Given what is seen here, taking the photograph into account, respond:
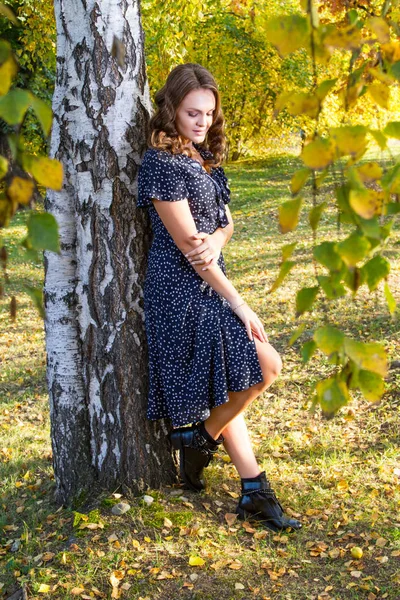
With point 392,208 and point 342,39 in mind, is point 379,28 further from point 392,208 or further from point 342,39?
point 392,208

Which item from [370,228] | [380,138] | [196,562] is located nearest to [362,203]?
[370,228]

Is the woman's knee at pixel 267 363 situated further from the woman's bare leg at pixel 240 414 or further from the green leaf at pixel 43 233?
the green leaf at pixel 43 233

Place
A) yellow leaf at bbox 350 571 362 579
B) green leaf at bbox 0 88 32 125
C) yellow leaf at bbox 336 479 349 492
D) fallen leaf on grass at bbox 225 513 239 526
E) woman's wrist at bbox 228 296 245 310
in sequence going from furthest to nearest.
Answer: yellow leaf at bbox 336 479 349 492 < fallen leaf on grass at bbox 225 513 239 526 < woman's wrist at bbox 228 296 245 310 < yellow leaf at bbox 350 571 362 579 < green leaf at bbox 0 88 32 125

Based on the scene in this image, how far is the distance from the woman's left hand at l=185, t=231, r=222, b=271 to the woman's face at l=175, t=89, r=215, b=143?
0.37 meters

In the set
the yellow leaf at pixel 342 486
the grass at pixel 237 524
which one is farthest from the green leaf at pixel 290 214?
the yellow leaf at pixel 342 486

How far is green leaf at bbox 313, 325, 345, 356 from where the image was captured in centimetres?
103

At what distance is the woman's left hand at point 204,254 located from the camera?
2.62 m

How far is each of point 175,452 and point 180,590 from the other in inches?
26.2

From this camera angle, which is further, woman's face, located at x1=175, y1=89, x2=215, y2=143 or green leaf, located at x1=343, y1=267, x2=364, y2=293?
woman's face, located at x1=175, y1=89, x2=215, y2=143

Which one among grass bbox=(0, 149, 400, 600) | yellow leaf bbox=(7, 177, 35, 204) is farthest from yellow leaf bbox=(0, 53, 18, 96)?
grass bbox=(0, 149, 400, 600)

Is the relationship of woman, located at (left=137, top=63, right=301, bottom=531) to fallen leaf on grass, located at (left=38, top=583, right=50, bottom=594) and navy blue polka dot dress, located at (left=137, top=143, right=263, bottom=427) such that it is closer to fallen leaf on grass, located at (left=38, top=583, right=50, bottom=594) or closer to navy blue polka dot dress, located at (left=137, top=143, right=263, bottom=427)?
navy blue polka dot dress, located at (left=137, top=143, right=263, bottom=427)

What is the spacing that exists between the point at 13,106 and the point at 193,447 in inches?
84.4

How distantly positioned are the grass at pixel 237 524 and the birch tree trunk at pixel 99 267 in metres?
0.19

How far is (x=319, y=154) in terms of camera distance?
970mm
